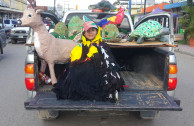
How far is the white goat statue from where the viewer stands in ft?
11.1

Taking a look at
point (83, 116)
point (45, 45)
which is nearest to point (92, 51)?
point (45, 45)

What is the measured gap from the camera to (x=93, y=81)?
309cm

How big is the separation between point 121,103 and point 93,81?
1.78ft

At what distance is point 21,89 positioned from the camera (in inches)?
220

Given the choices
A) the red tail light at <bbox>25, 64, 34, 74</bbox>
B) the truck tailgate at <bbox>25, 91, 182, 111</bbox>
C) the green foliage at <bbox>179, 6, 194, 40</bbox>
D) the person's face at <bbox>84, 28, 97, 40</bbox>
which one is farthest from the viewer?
the green foliage at <bbox>179, 6, 194, 40</bbox>

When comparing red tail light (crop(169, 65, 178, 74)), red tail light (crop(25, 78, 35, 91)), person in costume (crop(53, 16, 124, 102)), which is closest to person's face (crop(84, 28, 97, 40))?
person in costume (crop(53, 16, 124, 102))

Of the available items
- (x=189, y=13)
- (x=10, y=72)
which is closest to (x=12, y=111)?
(x=10, y=72)

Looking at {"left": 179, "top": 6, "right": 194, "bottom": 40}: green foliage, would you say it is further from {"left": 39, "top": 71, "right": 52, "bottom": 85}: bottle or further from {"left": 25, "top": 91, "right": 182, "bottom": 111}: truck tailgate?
{"left": 39, "top": 71, "right": 52, "bottom": 85}: bottle

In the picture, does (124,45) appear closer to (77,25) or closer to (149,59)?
(149,59)

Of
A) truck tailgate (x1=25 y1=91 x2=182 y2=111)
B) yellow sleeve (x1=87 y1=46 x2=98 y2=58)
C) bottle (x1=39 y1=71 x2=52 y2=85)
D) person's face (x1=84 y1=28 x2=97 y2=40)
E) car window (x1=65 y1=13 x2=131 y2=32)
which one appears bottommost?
truck tailgate (x1=25 y1=91 x2=182 y2=111)

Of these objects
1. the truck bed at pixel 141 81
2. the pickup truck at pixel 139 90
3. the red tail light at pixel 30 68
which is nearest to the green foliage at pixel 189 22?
the pickup truck at pixel 139 90

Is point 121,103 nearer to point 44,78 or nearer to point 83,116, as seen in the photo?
point 83,116

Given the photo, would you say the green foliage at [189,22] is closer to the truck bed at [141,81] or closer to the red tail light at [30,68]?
the truck bed at [141,81]

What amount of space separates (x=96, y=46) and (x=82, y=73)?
0.47m
